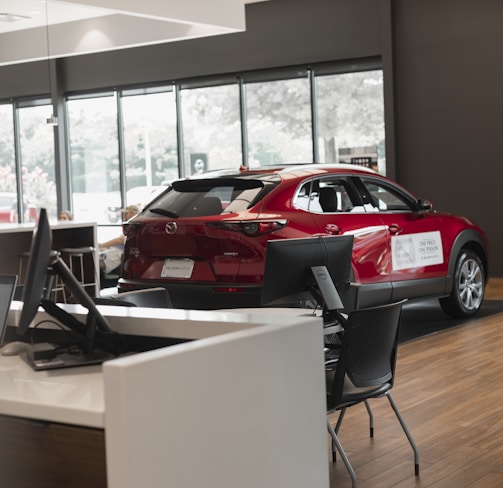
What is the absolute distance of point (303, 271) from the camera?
4.20m

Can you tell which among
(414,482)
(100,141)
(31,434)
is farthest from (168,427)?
(100,141)

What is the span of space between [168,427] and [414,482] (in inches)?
78.2

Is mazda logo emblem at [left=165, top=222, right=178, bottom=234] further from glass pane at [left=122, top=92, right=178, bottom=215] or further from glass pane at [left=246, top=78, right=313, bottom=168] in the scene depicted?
glass pane at [left=122, top=92, right=178, bottom=215]

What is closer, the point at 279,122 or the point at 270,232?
the point at 270,232

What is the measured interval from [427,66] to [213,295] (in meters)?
6.87

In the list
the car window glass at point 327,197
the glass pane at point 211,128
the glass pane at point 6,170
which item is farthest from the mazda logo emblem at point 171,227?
the glass pane at point 6,170

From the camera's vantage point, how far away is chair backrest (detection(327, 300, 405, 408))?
3767mm

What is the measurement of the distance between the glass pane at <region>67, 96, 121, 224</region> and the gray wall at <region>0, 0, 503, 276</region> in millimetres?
3119

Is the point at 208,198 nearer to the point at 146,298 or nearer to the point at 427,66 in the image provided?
the point at 146,298

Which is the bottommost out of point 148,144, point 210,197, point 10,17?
point 210,197

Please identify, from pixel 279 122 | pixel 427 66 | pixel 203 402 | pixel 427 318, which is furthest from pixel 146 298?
pixel 279 122

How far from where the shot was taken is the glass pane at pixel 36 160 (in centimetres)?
1666

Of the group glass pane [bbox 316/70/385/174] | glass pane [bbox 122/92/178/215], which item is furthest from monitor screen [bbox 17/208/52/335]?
glass pane [bbox 122/92/178/215]

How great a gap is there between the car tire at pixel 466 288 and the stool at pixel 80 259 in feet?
12.3
